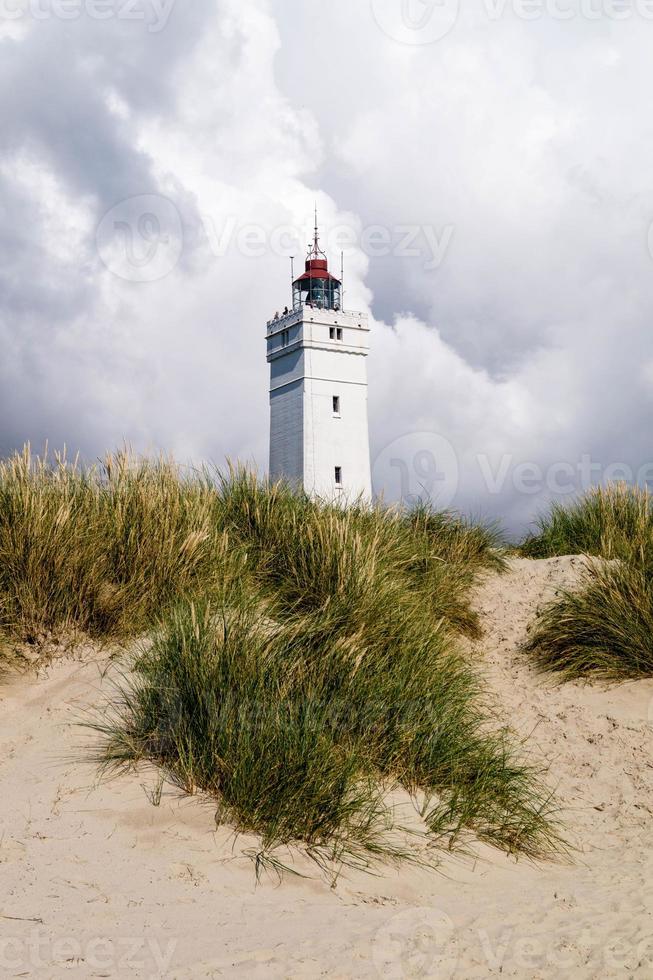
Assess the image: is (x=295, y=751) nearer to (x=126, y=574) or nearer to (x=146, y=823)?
(x=146, y=823)

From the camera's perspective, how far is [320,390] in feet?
118

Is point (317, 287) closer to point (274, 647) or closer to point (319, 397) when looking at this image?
point (319, 397)

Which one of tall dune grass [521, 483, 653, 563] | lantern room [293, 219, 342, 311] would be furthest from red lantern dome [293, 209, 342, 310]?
tall dune grass [521, 483, 653, 563]

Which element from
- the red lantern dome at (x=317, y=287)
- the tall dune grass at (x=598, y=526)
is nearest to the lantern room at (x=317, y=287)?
the red lantern dome at (x=317, y=287)

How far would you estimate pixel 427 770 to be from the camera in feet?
17.5

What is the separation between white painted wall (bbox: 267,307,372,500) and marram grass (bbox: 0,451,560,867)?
2634 cm

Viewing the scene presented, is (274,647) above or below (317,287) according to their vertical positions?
below

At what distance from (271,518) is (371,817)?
426 centimetres
